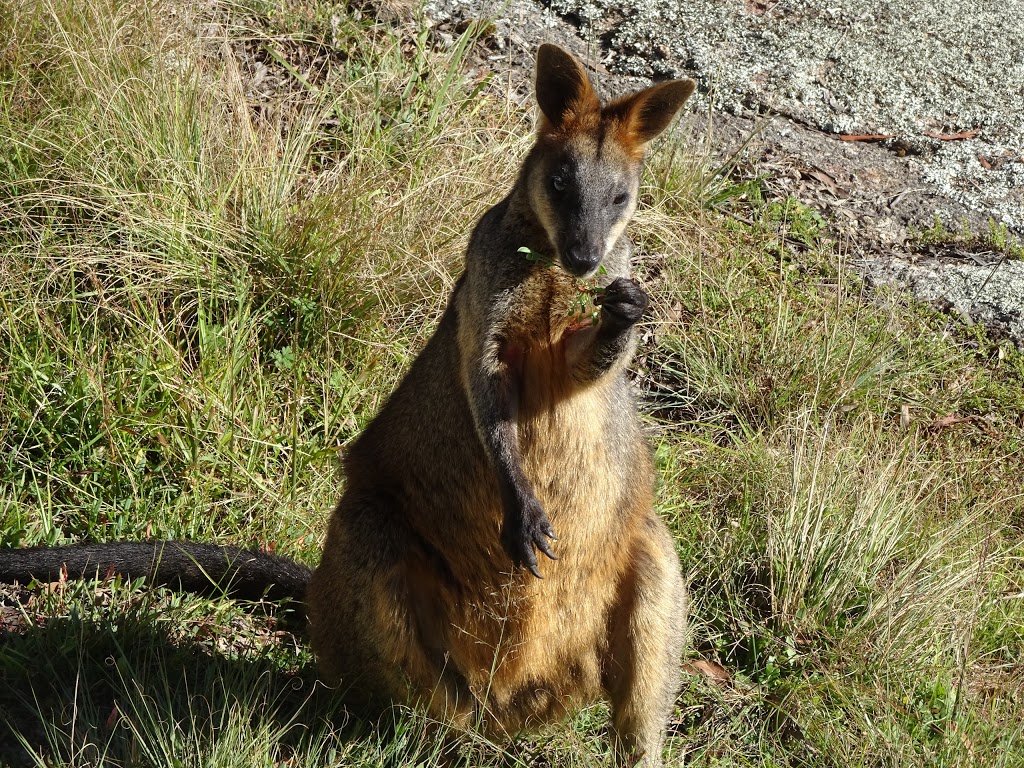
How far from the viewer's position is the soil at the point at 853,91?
6.82 m

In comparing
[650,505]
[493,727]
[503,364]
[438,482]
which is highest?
[503,364]

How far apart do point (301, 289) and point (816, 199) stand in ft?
11.4

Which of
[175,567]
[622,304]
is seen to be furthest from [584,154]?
[175,567]

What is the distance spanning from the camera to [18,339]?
473 centimetres

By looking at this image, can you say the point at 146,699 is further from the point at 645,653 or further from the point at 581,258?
the point at 581,258

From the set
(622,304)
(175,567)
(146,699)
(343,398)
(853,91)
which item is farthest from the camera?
(853,91)

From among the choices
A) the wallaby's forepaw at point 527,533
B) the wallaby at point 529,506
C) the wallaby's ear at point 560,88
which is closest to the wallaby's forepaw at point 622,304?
the wallaby at point 529,506

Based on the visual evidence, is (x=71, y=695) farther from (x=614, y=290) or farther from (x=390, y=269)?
(x=390, y=269)

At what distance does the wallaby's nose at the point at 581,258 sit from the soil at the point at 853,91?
362 cm

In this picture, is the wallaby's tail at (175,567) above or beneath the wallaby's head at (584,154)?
beneath

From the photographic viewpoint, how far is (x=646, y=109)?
12.7 ft

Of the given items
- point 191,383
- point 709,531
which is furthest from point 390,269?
point 709,531

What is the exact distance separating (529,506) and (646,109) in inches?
60.5

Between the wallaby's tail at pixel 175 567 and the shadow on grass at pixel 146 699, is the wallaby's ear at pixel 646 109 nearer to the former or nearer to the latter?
the wallaby's tail at pixel 175 567
